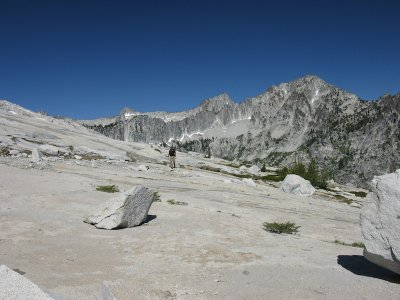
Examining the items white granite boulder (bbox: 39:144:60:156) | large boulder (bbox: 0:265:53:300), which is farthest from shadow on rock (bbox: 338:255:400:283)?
white granite boulder (bbox: 39:144:60:156)

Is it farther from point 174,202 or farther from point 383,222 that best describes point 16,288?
point 174,202

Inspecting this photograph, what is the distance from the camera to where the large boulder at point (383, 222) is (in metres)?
12.4

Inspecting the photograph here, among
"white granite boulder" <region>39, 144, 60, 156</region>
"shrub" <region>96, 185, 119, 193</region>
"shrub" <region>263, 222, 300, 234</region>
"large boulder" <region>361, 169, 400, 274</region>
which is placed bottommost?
"shrub" <region>263, 222, 300, 234</region>

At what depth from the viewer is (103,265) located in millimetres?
13875

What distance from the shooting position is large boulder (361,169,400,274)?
40.5 feet

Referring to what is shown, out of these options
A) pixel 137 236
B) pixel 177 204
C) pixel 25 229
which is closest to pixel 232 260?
pixel 137 236

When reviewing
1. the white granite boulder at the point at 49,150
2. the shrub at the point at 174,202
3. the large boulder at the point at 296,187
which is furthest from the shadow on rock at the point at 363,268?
the white granite boulder at the point at 49,150

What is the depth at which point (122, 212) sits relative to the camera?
64.1 feet

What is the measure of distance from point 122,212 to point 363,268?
1059 centimetres

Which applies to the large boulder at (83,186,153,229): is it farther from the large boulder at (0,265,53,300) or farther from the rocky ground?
the large boulder at (0,265,53,300)

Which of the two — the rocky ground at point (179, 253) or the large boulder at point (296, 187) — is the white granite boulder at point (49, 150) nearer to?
the large boulder at point (296, 187)

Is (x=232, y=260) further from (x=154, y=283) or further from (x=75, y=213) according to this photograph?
(x=75, y=213)

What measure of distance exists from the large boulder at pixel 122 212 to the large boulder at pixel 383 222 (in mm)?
10784

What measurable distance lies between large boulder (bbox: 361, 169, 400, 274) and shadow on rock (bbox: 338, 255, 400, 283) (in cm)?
77
